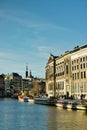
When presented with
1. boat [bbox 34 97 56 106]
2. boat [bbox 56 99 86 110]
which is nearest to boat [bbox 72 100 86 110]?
boat [bbox 56 99 86 110]

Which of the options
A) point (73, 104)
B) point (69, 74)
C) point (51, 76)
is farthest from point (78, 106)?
point (51, 76)

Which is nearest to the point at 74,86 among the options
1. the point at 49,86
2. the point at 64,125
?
the point at 49,86

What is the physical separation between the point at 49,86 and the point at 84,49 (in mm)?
58685

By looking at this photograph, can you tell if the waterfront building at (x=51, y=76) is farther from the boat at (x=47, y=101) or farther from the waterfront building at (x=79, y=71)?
the waterfront building at (x=79, y=71)

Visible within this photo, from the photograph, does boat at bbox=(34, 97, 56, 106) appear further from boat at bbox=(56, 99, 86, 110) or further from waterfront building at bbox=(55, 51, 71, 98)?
waterfront building at bbox=(55, 51, 71, 98)

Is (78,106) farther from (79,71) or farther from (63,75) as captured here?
(63,75)

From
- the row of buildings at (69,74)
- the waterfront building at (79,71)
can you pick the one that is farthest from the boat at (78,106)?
the waterfront building at (79,71)

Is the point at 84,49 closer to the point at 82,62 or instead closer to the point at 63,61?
the point at 82,62

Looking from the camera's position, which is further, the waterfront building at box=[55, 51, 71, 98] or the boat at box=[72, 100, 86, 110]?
the waterfront building at box=[55, 51, 71, 98]

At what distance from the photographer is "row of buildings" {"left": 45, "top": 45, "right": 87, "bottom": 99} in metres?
140

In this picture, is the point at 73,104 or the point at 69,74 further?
the point at 69,74

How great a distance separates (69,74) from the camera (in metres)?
156

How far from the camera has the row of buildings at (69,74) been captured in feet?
461

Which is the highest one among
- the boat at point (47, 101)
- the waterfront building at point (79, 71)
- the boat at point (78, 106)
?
the waterfront building at point (79, 71)
